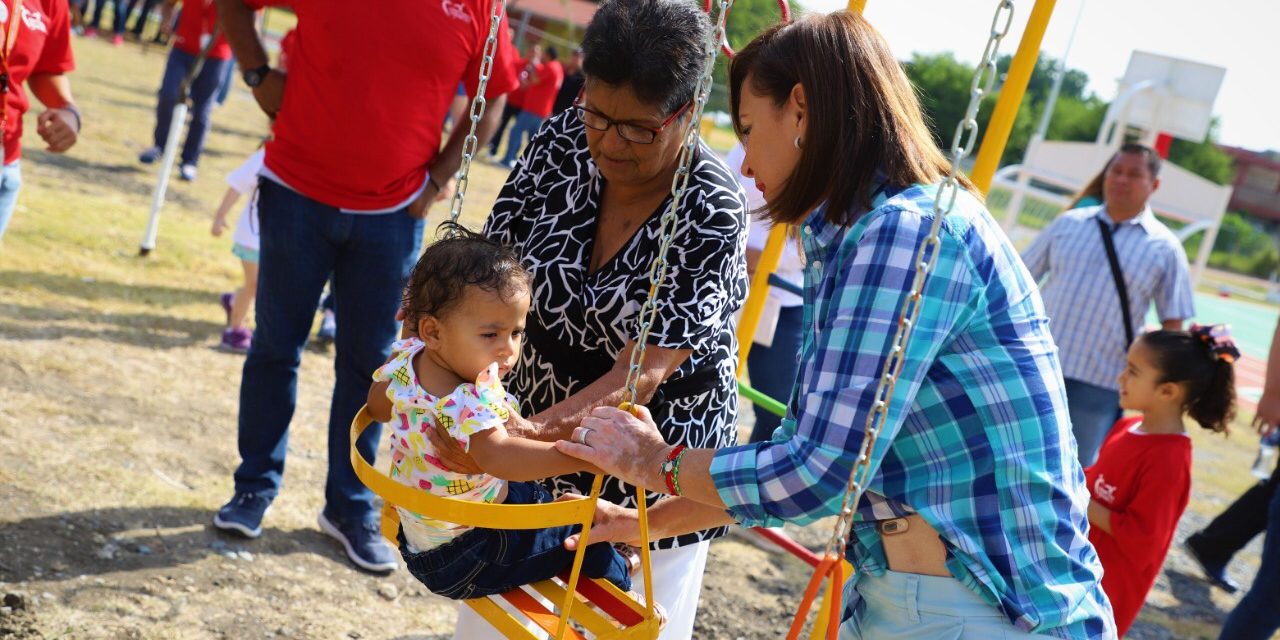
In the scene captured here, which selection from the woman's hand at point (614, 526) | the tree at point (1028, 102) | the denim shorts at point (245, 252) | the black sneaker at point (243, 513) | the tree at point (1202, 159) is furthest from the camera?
the tree at point (1202, 159)

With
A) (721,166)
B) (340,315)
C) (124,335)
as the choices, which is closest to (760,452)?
(721,166)

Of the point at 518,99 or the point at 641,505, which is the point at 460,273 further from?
the point at 518,99

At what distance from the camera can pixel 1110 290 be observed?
542 centimetres

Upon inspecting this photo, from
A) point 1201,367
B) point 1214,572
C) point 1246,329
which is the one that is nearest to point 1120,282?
point 1201,367

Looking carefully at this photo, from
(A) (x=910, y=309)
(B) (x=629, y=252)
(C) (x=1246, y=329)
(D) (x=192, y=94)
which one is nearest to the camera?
(A) (x=910, y=309)

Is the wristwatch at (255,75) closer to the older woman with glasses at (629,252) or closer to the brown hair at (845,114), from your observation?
the older woman with glasses at (629,252)

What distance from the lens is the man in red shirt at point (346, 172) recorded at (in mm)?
3703

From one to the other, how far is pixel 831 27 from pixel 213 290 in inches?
267

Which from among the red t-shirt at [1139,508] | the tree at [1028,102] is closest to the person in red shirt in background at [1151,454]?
the red t-shirt at [1139,508]

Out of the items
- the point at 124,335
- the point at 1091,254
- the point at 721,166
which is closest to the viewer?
the point at 721,166

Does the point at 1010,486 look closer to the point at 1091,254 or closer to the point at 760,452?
the point at 760,452

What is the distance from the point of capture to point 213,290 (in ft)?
25.2

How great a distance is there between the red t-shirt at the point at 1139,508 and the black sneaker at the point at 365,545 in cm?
269

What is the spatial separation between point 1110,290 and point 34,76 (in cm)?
492
